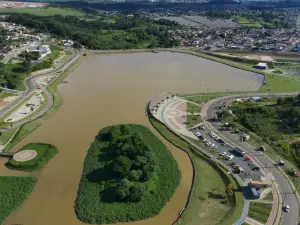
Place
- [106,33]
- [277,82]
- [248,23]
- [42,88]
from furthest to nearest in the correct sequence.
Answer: [248,23]
[106,33]
[277,82]
[42,88]

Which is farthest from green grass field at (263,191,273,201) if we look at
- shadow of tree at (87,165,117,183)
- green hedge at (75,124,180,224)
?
shadow of tree at (87,165,117,183)

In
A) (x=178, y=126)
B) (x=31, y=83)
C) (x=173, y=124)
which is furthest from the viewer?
(x=31, y=83)

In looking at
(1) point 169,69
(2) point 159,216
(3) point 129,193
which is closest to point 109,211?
(3) point 129,193

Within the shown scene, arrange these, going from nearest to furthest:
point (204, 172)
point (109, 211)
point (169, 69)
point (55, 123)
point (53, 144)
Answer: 1. point (109, 211)
2. point (204, 172)
3. point (53, 144)
4. point (55, 123)
5. point (169, 69)

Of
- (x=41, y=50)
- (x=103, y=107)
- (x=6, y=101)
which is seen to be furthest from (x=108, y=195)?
(x=41, y=50)

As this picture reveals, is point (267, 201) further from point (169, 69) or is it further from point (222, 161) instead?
point (169, 69)

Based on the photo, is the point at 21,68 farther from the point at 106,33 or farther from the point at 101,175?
the point at 106,33
